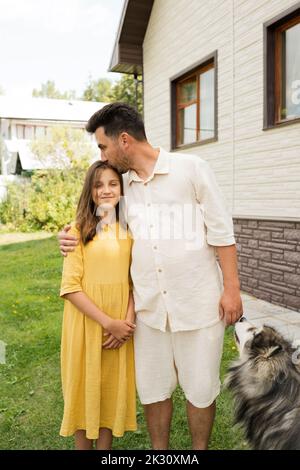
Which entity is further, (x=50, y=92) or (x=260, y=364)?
(x=50, y=92)

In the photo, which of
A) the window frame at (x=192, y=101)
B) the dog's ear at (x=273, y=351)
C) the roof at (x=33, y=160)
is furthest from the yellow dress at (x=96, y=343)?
the roof at (x=33, y=160)

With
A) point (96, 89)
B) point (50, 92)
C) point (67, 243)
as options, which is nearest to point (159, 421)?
point (67, 243)

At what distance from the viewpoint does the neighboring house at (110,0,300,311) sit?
590cm

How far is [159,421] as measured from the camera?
99.3 inches

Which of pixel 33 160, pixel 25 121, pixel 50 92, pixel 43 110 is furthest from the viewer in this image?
pixel 50 92

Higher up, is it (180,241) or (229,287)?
(180,241)

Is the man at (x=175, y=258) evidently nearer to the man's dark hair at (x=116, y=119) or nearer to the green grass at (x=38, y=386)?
the man's dark hair at (x=116, y=119)

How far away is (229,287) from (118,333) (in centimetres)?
63

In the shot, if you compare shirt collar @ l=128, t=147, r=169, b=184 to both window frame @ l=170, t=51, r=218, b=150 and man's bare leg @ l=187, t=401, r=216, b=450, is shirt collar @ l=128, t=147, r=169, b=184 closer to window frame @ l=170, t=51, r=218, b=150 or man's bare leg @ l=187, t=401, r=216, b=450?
man's bare leg @ l=187, t=401, r=216, b=450

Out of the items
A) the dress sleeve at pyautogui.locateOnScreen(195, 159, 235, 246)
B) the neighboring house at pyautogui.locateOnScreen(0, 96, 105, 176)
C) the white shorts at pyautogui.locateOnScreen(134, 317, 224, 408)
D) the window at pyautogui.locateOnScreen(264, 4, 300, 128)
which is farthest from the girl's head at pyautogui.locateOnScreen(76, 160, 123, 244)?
the neighboring house at pyautogui.locateOnScreen(0, 96, 105, 176)

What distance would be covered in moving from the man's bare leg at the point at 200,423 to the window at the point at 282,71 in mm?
4496

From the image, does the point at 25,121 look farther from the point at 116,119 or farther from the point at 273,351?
the point at 273,351

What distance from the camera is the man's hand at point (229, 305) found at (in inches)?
90.1

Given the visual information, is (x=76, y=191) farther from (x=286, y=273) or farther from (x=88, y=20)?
(x=286, y=273)
